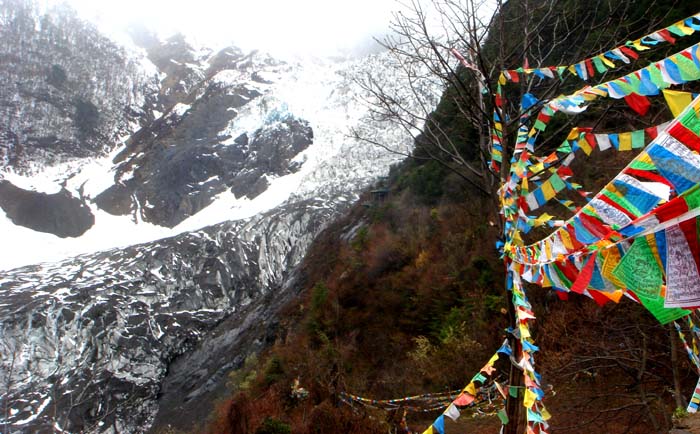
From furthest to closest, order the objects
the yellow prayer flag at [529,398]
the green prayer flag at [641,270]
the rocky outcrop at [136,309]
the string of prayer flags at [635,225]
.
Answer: the rocky outcrop at [136,309]
the yellow prayer flag at [529,398]
the green prayer flag at [641,270]
the string of prayer flags at [635,225]

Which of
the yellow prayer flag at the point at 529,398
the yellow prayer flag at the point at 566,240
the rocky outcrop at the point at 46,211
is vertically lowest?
the yellow prayer flag at the point at 529,398

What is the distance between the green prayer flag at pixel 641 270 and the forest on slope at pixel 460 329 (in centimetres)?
196

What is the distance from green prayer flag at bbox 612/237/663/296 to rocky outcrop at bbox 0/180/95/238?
4294 inches

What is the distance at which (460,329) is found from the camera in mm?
11961

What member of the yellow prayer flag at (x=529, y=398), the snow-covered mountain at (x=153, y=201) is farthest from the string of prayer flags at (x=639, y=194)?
the snow-covered mountain at (x=153, y=201)

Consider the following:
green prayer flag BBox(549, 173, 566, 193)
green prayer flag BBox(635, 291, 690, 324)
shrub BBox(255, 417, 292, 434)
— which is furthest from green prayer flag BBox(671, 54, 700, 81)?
shrub BBox(255, 417, 292, 434)

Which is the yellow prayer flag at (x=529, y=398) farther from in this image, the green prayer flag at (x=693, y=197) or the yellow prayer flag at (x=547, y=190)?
the green prayer flag at (x=693, y=197)

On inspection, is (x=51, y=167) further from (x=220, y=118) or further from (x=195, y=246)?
(x=195, y=246)

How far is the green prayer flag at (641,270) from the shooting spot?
1610 mm

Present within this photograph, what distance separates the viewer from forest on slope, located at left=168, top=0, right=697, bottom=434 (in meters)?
5.13

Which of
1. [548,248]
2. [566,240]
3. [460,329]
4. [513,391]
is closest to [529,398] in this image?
[513,391]

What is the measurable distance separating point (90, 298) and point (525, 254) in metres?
68.1

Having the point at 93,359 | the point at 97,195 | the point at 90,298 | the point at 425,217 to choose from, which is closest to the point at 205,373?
the point at 93,359

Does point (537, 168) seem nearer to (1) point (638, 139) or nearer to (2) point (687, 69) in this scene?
(1) point (638, 139)
